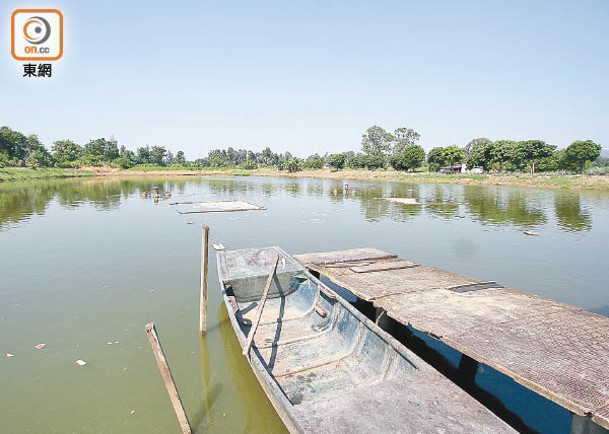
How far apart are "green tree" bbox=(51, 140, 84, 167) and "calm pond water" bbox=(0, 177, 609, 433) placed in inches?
2425

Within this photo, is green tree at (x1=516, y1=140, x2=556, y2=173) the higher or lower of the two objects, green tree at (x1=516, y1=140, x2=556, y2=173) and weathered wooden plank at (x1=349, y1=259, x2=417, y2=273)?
the higher

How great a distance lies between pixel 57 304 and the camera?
977 cm

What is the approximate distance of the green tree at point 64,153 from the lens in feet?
260

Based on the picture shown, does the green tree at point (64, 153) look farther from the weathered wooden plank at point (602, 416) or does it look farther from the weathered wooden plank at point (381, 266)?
the weathered wooden plank at point (602, 416)

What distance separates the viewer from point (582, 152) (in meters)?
59.3

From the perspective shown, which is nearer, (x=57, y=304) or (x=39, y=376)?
(x=39, y=376)

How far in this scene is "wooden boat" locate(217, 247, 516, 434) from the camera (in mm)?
3828

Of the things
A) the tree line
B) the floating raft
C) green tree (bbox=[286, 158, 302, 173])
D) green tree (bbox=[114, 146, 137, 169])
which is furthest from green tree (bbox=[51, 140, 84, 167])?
the floating raft

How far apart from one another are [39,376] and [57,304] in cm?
374

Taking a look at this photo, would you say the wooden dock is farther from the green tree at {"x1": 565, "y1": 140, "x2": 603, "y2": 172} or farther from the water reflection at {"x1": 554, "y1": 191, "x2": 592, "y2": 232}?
the green tree at {"x1": 565, "y1": 140, "x2": 603, "y2": 172}

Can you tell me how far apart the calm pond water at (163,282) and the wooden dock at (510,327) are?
3161 mm

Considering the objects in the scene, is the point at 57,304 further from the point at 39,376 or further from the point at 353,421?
the point at 353,421

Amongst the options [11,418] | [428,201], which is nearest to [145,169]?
[428,201]

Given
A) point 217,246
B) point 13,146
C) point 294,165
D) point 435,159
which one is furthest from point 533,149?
point 13,146
